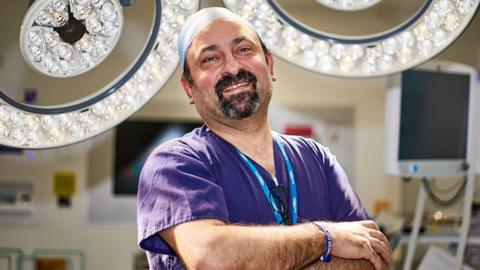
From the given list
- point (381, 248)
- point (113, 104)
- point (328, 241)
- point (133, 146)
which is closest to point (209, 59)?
point (113, 104)

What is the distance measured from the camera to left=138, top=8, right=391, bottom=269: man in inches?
47.5

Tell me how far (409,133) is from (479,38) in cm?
239

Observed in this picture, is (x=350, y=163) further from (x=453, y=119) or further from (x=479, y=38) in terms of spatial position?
(x=453, y=119)

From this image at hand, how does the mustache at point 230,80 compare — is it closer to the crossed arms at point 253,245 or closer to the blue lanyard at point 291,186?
the blue lanyard at point 291,186

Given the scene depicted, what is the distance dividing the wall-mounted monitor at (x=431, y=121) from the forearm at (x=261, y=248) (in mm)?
1295

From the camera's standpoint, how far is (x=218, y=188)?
1.29 metres

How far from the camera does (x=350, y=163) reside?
185 inches

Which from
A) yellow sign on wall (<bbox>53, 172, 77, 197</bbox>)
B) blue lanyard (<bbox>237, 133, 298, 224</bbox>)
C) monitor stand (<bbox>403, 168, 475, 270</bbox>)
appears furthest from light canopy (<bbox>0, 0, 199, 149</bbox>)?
yellow sign on wall (<bbox>53, 172, 77, 197</bbox>)

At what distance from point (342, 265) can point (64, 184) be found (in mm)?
3688

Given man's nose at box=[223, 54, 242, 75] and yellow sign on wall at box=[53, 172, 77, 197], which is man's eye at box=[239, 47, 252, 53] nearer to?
man's nose at box=[223, 54, 242, 75]

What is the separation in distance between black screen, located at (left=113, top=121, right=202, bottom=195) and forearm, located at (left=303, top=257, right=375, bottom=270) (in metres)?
3.33

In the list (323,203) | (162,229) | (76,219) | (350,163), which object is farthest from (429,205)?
(162,229)

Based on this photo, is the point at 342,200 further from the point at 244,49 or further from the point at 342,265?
the point at 244,49

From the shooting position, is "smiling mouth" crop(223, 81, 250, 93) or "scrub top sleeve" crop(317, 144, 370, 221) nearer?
"smiling mouth" crop(223, 81, 250, 93)
